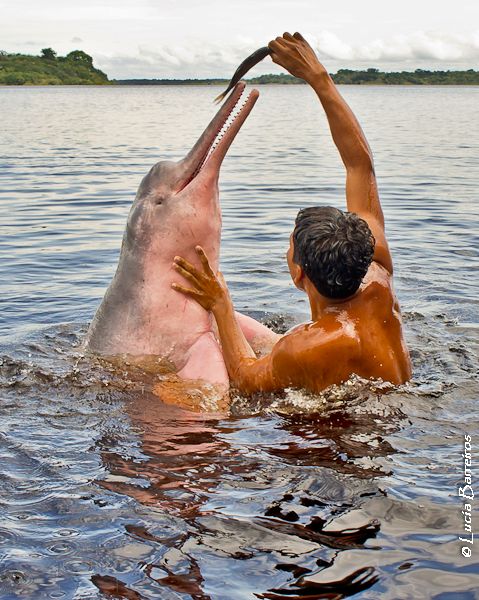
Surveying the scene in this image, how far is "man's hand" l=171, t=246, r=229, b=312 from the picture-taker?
6154 mm

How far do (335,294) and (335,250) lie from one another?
30cm

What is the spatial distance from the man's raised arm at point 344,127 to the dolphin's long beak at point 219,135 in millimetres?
326

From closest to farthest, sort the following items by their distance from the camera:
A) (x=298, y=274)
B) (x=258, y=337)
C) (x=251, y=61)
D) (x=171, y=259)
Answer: (x=298, y=274), (x=251, y=61), (x=171, y=259), (x=258, y=337)

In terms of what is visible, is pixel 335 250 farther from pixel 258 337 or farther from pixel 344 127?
pixel 258 337

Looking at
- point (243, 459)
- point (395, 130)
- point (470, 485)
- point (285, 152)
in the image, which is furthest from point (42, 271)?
point (395, 130)

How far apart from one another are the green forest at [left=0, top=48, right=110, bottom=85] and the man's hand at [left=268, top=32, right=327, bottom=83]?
467ft

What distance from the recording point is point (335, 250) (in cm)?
525

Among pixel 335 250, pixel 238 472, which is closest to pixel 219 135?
pixel 335 250

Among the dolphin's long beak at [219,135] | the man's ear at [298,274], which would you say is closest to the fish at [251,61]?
the dolphin's long beak at [219,135]

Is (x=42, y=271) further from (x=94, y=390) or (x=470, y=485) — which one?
(x=470, y=485)

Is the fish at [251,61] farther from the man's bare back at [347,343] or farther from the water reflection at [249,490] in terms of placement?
the water reflection at [249,490]

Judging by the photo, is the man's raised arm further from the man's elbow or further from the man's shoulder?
the man's shoulder

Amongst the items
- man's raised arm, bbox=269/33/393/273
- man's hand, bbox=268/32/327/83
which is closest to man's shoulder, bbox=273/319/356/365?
man's raised arm, bbox=269/33/393/273

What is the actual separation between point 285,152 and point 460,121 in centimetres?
2018
